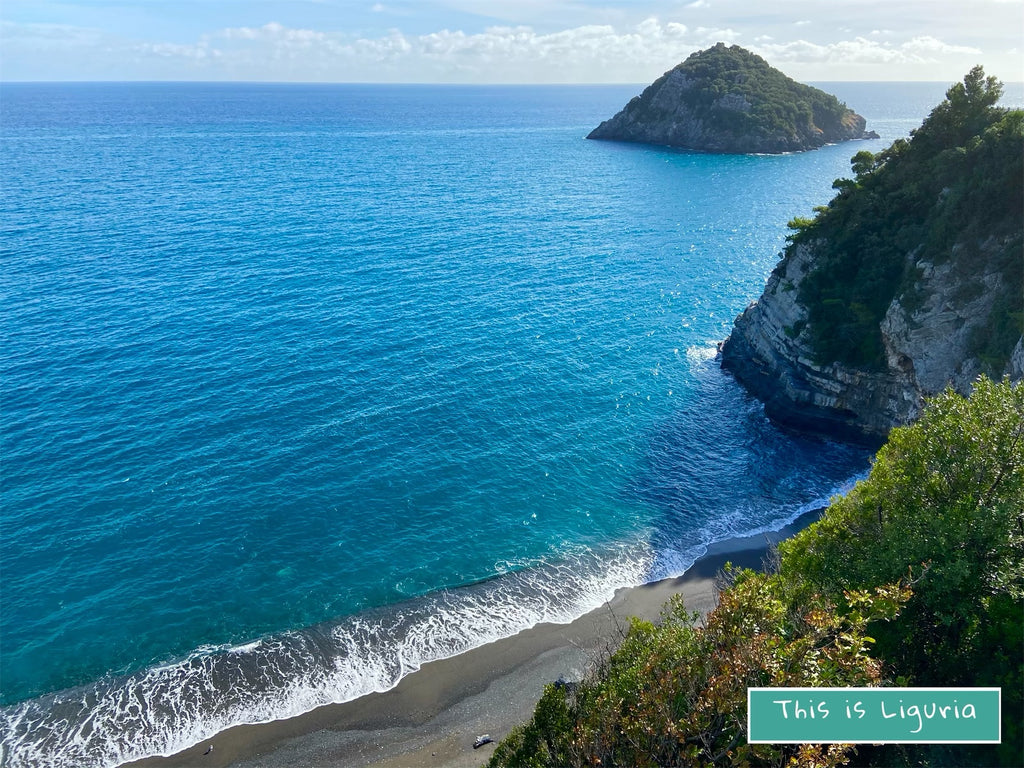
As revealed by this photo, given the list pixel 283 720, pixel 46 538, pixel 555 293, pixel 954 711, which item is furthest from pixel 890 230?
pixel 46 538

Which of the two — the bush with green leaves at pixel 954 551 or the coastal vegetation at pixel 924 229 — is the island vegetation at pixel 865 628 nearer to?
the bush with green leaves at pixel 954 551

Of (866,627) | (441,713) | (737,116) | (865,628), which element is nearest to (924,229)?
(866,627)

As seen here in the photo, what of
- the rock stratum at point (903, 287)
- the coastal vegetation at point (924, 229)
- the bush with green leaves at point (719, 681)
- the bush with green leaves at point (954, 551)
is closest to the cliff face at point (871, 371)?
the rock stratum at point (903, 287)

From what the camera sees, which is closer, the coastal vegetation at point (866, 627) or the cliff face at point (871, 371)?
the coastal vegetation at point (866, 627)

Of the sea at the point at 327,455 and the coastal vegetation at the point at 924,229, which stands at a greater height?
the coastal vegetation at the point at 924,229

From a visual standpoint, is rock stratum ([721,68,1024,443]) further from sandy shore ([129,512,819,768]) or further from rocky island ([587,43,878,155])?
rocky island ([587,43,878,155])

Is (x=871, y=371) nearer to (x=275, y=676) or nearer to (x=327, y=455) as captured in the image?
(x=327, y=455)

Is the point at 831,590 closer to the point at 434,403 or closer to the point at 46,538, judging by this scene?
the point at 434,403
